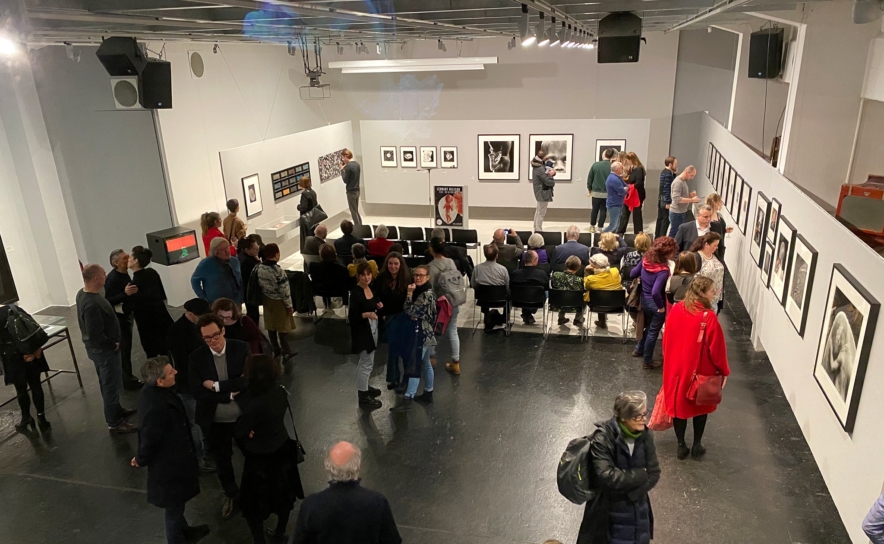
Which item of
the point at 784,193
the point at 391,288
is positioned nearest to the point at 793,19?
the point at 784,193

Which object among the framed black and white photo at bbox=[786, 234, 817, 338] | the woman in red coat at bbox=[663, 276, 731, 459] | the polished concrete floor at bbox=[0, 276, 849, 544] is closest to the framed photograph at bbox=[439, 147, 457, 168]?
the polished concrete floor at bbox=[0, 276, 849, 544]

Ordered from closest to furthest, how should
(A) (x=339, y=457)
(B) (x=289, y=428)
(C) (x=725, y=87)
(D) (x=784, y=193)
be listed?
1. (A) (x=339, y=457)
2. (B) (x=289, y=428)
3. (D) (x=784, y=193)
4. (C) (x=725, y=87)

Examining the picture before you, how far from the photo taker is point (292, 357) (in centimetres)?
702

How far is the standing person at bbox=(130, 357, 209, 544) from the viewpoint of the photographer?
359 cm

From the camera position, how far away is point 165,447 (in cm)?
366

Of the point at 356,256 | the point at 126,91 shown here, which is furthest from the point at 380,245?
the point at 126,91

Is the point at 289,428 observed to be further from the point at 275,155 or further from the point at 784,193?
the point at 275,155

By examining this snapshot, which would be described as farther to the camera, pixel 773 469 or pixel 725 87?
pixel 725 87

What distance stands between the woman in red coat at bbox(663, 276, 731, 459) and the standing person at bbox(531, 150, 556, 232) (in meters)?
6.83

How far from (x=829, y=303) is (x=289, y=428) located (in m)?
4.10

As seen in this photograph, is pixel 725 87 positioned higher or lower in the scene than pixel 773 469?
higher

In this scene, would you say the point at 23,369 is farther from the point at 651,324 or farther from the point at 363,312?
the point at 651,324

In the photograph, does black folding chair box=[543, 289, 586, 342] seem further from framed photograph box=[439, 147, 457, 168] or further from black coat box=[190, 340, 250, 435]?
framed photograph box=[439, 147, 457, 168]

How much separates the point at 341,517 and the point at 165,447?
155 cm
